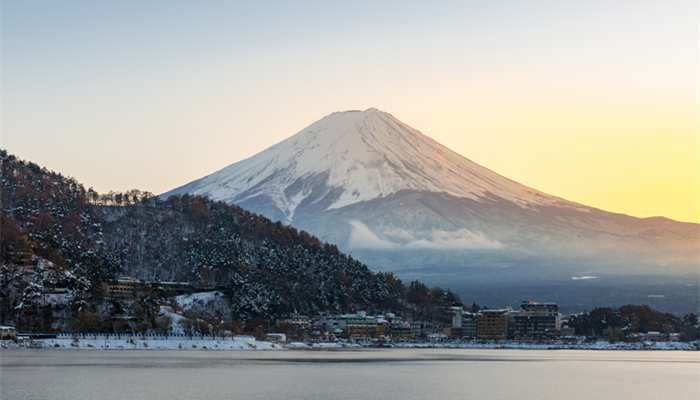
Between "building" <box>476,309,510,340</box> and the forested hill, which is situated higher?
the forested hill

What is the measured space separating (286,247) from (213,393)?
115978 mm

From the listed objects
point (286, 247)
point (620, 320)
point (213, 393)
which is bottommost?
point (213, 393)

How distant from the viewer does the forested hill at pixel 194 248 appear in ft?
449

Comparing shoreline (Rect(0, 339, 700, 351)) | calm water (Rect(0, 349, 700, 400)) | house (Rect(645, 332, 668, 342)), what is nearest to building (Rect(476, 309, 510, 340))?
shoreline (Rect(0, 339, 700, 351))

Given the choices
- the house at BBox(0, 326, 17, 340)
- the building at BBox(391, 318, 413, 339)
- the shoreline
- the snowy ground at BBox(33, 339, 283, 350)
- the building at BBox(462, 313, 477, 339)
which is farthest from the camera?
the building at BBox(462, 313, 477, 339)

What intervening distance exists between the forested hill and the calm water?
55.6 metres

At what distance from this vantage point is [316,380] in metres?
59.7

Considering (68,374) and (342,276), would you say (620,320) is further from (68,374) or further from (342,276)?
(68,374)

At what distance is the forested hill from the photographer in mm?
136875

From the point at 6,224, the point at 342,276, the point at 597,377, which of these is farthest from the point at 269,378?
the point at 342,276

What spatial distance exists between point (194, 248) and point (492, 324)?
59328mm

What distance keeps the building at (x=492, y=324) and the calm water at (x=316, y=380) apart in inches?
3185

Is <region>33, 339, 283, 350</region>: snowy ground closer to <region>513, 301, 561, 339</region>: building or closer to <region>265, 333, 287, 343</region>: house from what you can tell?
<region>265, 333, 287, 343</region>: house

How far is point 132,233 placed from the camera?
158500mm
